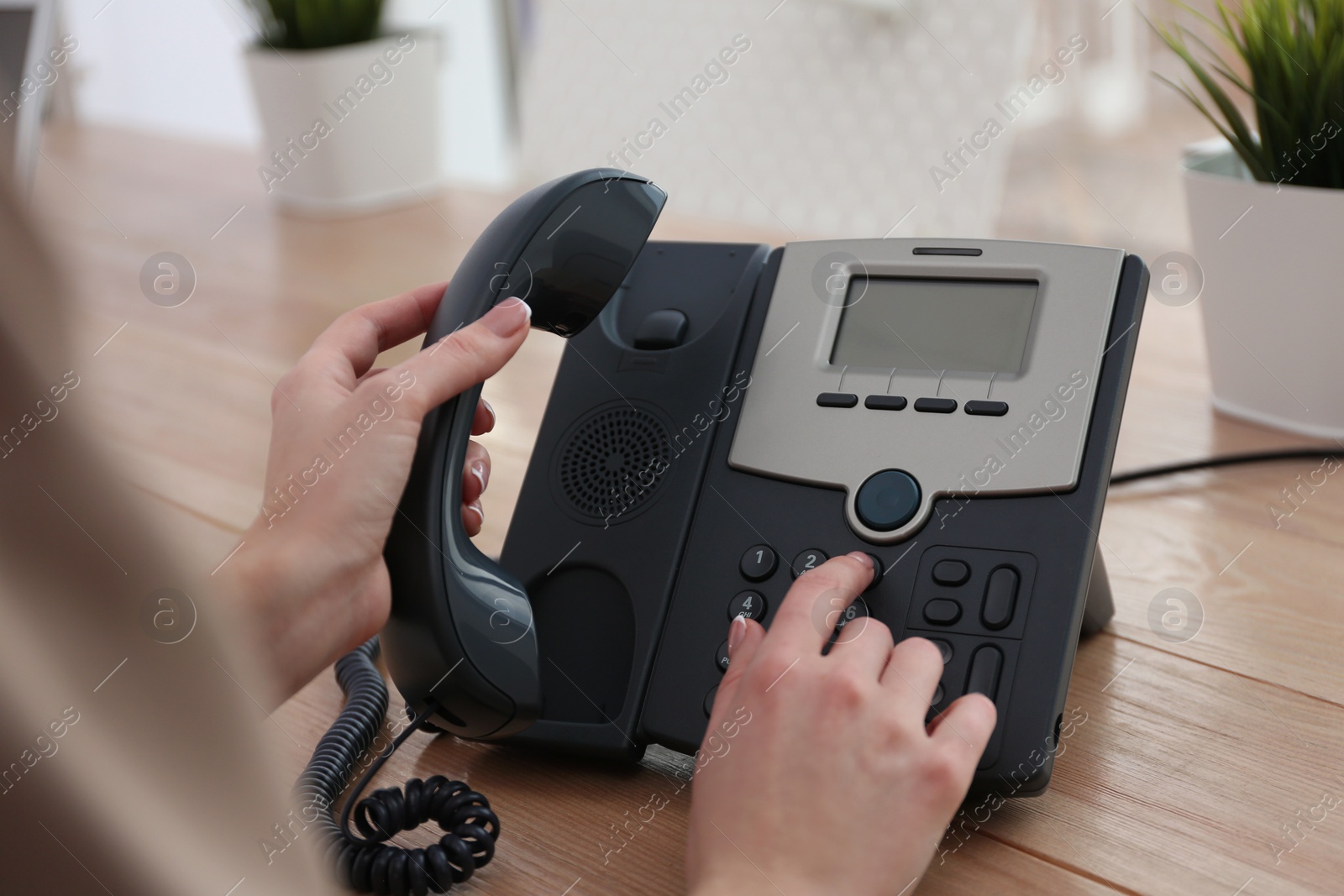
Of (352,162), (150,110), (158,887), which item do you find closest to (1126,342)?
(158,887)

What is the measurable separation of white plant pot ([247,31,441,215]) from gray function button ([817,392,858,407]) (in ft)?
3.70

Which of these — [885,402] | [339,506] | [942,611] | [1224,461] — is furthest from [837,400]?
[1224,461]

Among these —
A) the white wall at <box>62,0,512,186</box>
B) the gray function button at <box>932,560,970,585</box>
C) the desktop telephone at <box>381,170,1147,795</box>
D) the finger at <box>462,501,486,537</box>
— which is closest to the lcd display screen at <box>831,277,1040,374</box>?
the desktop telephone at <box>381,170,1147,795</box>

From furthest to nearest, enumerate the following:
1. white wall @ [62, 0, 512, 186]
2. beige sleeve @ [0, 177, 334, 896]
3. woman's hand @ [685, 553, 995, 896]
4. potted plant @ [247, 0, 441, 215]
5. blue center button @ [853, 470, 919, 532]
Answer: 1. white wall @ [62, 0, 512, 186]
2. potted plant @ [247, 0, 441, 215]
3. blue center button @ [853, 470, 919, 532]
4. woman's hand @ [685, 553, 995, 896]
5. beige sleeve @ [0, 177, 334, 896]

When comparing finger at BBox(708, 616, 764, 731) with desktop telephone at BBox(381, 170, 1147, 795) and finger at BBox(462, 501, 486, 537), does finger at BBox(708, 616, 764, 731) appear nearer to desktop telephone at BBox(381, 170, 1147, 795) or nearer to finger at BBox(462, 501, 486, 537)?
desktop telephone at BBox(381, 170, 1147, 795)

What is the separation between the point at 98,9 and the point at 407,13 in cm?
73

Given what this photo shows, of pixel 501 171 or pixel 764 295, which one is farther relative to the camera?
pixel 501 171

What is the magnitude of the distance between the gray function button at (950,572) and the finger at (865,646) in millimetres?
37

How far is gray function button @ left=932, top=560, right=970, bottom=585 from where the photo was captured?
1.54ft

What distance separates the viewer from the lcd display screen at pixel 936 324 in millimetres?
527

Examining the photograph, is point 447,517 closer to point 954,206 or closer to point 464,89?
point 954,206

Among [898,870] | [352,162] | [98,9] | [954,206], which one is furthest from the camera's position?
[98,9]

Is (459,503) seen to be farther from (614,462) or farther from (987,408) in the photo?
(987,408)

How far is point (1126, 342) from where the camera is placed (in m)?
0.49
